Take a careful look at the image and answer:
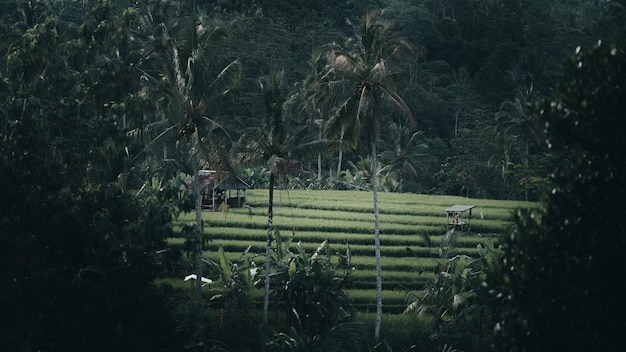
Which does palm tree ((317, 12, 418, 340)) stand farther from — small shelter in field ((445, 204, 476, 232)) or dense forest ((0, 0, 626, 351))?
small shelter in field ((445, 204, 476, 232))

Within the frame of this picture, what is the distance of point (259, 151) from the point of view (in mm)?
32688

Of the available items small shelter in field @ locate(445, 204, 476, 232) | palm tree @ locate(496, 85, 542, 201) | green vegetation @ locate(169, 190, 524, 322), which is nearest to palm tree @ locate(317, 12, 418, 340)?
green vegetation @ locate(169, 190, 524, 322)

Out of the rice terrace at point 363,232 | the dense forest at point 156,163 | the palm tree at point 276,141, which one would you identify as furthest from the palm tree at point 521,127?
the palm tree at point 276,141

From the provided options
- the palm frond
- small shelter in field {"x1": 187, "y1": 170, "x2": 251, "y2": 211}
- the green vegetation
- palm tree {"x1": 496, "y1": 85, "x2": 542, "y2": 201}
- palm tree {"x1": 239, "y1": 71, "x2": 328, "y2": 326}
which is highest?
palm tree {"x1": 496, "y1": 85, "x2": 542, "y2": 201}

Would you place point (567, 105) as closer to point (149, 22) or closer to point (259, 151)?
point (259, 151)

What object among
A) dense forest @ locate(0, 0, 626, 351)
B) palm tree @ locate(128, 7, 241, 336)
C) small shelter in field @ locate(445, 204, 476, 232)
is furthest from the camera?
small shelter in field @ locate(445, 204, 476, 232)

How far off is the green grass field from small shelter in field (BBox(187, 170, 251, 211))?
685mm

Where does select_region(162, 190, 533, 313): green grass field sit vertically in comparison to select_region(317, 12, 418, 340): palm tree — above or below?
below

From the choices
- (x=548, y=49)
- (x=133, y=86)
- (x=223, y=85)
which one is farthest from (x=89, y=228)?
(x=548, y=49)

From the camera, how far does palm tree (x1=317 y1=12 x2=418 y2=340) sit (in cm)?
3275

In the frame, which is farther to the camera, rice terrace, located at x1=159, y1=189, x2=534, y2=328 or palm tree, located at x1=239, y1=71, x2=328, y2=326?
rice terrace, located at x1=159, y1=189, x2=534, y2=328

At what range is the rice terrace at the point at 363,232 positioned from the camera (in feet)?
120

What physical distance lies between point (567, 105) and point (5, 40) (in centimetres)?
2756

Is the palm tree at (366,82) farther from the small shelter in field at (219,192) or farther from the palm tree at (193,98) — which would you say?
the small shelter in field at (219,192)
